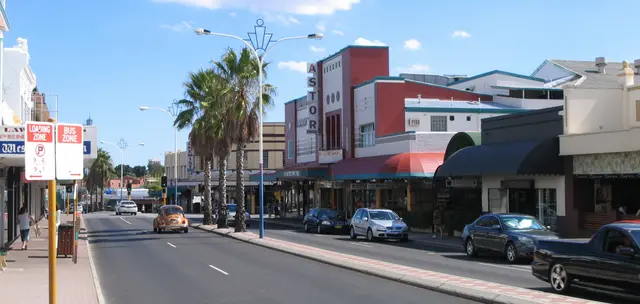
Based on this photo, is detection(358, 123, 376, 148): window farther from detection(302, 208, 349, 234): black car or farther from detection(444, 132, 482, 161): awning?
detection(444, 132, 482, 161): awning

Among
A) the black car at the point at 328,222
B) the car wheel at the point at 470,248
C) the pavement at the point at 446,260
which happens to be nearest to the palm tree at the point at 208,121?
the black car at the point at 328,222

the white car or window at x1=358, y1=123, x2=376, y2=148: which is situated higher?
window at x1=358, y1=123, x2=376, y2=148

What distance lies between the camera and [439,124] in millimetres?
44969

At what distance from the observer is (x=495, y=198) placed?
3322 cm

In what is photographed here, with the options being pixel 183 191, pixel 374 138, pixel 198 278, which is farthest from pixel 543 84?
pixel 183 191

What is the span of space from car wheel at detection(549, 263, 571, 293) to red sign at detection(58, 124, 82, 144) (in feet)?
31.5

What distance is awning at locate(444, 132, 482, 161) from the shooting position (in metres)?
35.1

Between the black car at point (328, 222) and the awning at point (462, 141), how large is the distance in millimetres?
7082

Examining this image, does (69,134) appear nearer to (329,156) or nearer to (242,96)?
(242,96)

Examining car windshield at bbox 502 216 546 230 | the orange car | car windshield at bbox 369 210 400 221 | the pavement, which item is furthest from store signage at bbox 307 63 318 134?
car windshield at bbox 502 216 546 230

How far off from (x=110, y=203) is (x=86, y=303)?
9794 centimetres

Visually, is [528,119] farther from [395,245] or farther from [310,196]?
[310,196]

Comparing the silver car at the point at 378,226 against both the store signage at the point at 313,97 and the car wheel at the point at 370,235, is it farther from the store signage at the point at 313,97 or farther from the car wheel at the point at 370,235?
the store signage at the point at 313,97

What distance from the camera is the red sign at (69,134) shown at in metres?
8.73
